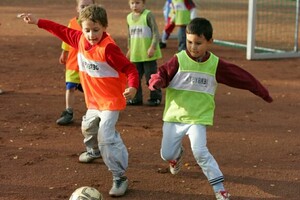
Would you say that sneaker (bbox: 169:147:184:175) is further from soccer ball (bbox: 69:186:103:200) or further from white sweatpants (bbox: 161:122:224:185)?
soccer ball (bbox: 69:186:103:200)

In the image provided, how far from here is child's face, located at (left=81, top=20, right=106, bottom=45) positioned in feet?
18.4

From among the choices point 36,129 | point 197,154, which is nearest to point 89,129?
point 197,154

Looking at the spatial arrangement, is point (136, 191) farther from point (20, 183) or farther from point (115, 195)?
point (20, 183)

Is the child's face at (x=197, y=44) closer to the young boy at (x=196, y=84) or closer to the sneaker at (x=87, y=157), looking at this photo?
the young boy at (x=196, y=84)

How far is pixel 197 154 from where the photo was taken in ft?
17.7

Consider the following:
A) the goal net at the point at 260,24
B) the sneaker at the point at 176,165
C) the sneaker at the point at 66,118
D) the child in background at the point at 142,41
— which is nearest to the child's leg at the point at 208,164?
the sneaker at the point at 176,165

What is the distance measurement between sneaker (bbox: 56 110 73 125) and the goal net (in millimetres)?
6406

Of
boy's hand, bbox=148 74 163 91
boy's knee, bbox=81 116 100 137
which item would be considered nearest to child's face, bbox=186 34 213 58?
boy's hand, bbox=148 74 163 91

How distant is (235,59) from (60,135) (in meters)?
6.53

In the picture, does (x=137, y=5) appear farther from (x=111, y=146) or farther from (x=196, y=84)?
(x=111, y=146)

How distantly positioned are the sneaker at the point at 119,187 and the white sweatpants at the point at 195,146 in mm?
445

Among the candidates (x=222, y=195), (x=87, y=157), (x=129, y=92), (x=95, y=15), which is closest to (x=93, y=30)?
(x=95, y=15)

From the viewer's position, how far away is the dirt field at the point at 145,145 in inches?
230

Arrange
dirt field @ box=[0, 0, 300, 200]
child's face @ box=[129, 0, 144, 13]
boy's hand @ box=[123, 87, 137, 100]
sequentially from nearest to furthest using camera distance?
boy's hand @ box=[123, 87, 137, 100] → dirt field @ box=[0, 0, 300, 200] → child's face @ box=[129, 0, 144, 13]
